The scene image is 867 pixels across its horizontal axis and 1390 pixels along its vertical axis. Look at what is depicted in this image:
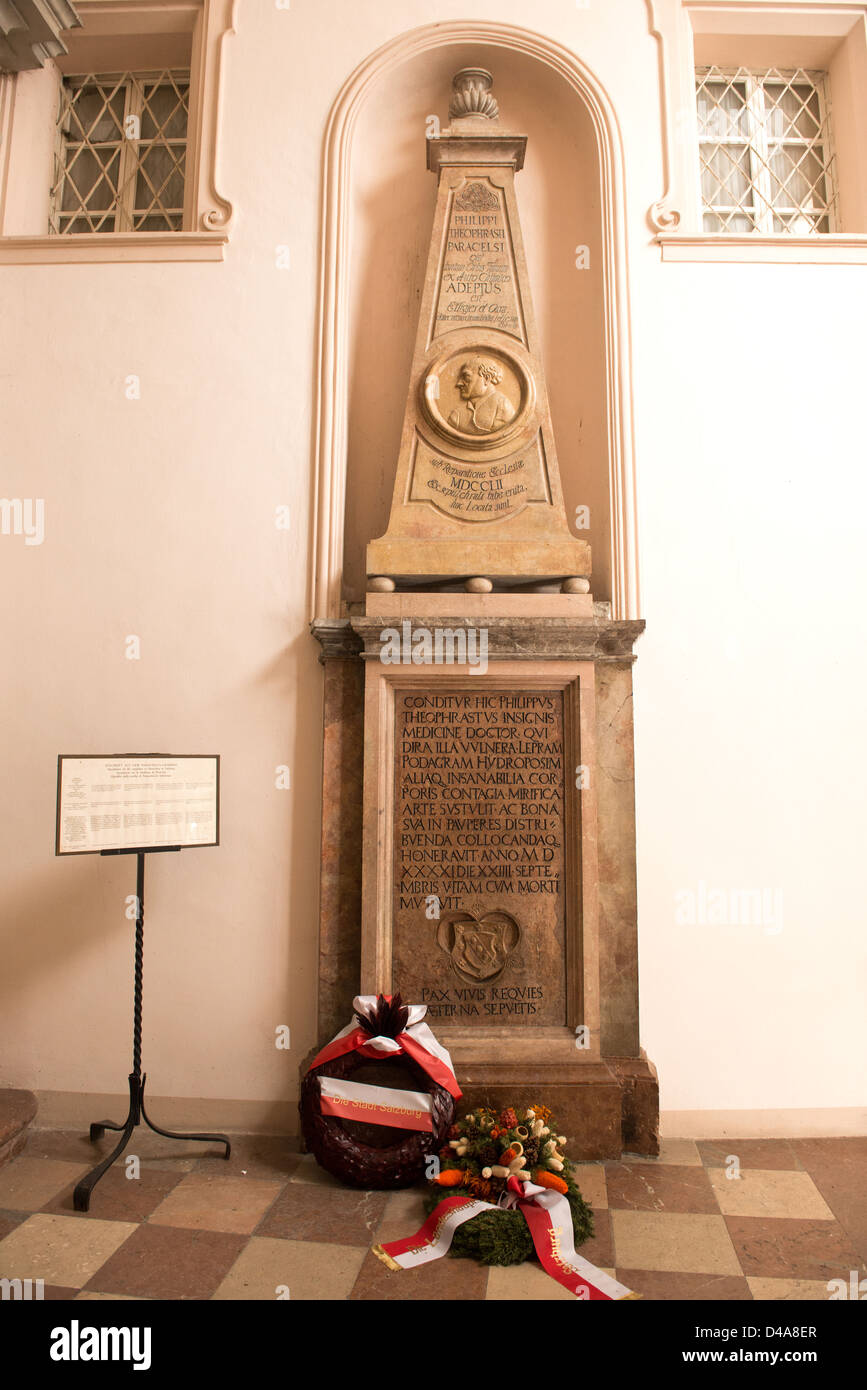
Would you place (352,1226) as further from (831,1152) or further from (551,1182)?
(831,1152)

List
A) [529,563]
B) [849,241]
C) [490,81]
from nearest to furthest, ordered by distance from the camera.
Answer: [529,563] < [849,241] < [490,81]

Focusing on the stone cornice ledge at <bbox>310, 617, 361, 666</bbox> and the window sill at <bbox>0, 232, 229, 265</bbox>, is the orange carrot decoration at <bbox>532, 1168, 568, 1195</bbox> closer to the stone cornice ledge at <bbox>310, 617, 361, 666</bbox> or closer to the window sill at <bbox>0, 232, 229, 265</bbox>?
the stone cornice ledge at <bbox>310, 617, 361, 666</bbox>

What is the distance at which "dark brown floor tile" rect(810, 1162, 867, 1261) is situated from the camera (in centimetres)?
270

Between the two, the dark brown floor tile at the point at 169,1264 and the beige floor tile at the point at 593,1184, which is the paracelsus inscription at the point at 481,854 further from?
the dark brown floor tile at the point at 169,1264

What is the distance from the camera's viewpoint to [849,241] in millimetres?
3879

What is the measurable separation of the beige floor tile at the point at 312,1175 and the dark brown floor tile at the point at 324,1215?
0.03 m

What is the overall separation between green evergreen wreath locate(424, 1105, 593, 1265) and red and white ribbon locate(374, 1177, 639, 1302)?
3cm

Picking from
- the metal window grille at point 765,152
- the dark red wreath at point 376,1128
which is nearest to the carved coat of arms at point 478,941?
the dark red wreath at point 376,1128

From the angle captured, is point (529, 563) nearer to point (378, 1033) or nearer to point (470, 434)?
point (470, 434)

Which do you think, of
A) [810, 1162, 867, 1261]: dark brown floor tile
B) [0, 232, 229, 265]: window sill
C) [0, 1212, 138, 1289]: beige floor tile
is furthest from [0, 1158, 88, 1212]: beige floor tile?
[0, 232, 229, 265]: window sill

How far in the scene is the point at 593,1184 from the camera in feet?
9.82

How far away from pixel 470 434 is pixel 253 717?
1501 mm

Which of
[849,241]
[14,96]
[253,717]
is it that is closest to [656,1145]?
[253,717]

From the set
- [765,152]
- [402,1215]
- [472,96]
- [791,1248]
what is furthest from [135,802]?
[765,152]
